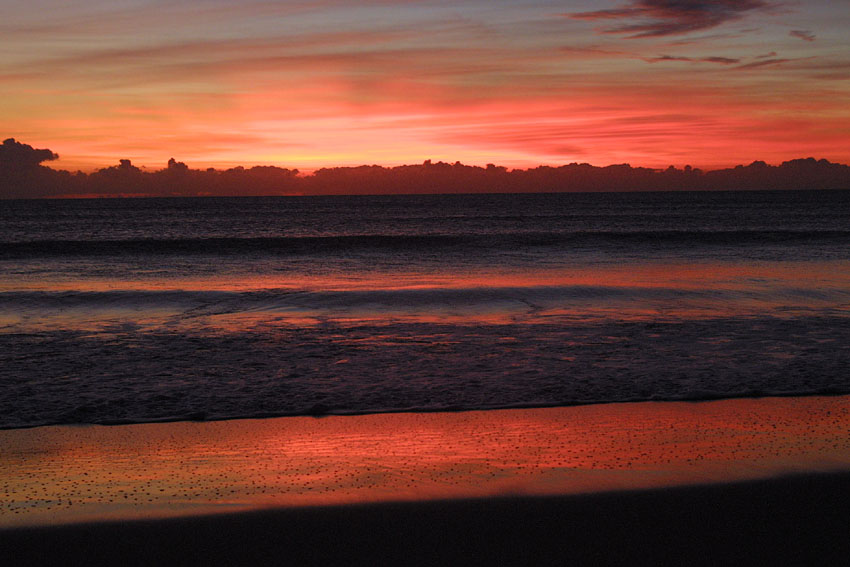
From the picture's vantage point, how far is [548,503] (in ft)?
15.1

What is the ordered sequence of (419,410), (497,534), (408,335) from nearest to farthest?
(497,534) → (419,410) → (408,335)

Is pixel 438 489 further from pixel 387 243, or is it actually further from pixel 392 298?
pixel 387 243

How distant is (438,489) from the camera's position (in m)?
4.81

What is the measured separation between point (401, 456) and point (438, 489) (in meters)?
0.74

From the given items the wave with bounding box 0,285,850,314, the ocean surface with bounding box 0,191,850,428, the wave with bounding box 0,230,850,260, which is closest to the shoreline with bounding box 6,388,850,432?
the ocean surface with bounding box 0,191,850,428

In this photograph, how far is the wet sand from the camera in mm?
4070

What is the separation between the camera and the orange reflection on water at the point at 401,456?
4.74 metres

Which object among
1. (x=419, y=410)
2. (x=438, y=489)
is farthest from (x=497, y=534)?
(x=419, y=410)

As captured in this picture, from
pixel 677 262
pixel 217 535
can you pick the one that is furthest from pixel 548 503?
pixel 677 262

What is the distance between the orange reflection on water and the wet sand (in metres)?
0.02

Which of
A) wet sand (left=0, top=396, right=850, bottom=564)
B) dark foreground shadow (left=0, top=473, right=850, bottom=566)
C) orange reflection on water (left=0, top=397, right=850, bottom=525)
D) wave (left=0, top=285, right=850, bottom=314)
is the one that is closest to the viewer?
dark foreground shadow (left=0, top=473, right=850, bottom=566)

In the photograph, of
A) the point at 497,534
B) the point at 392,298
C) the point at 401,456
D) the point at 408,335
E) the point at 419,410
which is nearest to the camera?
the point at 497,534

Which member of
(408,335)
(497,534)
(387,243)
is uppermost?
(387,243)

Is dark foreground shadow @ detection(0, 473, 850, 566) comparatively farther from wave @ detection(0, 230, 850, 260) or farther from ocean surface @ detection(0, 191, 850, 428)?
wave @ detection(0, 230, 850, 260)
